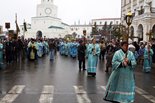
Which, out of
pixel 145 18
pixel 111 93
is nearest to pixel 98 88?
pixel 111 93

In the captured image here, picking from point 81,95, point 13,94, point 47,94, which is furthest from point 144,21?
point 13,94

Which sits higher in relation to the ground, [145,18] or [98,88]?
[145,18]

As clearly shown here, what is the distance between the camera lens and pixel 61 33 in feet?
422

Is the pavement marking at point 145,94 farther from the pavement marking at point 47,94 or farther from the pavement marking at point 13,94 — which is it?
the pavement marking at point 13,94

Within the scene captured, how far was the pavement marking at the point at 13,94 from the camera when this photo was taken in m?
12.2

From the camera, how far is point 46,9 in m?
121

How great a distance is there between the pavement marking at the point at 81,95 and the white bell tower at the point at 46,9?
106 metres

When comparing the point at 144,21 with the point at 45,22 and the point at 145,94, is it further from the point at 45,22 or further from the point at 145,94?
the point at 45,22

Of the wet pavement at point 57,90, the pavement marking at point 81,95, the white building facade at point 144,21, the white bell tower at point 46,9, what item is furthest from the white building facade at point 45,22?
the pavement marking at point 81,95

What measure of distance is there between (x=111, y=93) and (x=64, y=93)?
383 centimetres

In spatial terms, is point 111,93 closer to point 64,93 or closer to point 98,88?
point 64,93

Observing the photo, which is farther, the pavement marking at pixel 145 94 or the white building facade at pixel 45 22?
the white building facade at pixel 45 22

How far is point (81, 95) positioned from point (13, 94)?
7.06 ft

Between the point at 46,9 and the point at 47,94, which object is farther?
the point at 46,9
